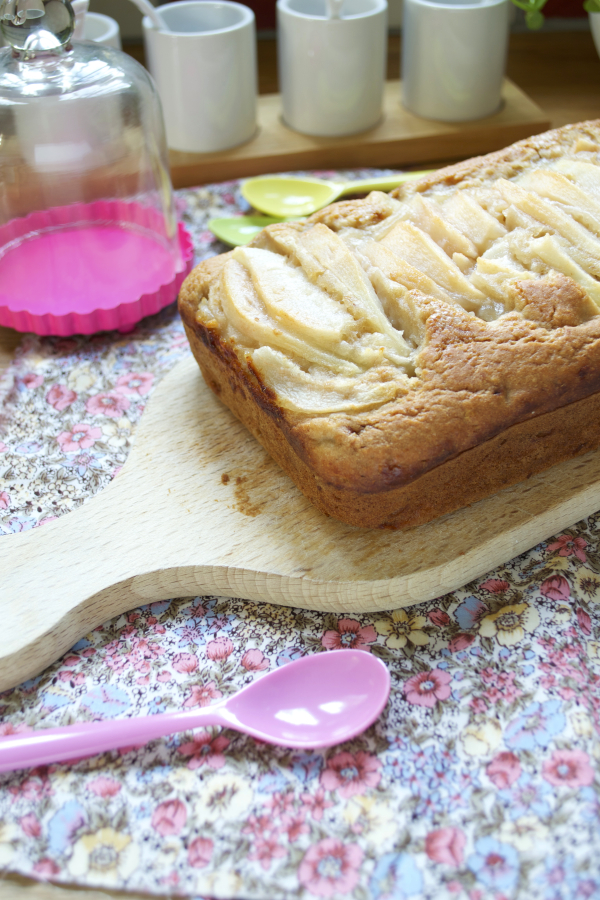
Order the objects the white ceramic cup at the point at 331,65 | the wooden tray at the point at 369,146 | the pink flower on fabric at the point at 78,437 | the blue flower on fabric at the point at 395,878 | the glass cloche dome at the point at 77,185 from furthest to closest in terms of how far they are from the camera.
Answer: the wooden tray at the point at 369,146, the white ceramic cup at the point at 331,65, the glass cloche dome at the point at 77,185, the pink flower on fabric at the point at 78,437, the blue flower on fabric at the point at 395,878

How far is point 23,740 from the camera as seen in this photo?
0.98 meters

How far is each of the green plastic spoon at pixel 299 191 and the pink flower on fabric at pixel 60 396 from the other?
0.77 m

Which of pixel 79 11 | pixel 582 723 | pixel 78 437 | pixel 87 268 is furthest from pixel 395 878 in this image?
pixel 79 11

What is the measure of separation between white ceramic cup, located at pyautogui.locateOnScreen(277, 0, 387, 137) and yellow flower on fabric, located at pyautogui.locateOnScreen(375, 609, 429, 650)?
1587mm

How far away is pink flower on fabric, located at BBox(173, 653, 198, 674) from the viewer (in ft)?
3.65

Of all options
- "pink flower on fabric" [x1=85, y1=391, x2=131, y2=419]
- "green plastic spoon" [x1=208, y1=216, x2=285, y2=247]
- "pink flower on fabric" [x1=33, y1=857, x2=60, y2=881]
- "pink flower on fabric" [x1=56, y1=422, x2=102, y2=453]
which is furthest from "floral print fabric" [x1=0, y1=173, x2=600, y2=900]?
"green plastic spoon" [x1=208, y1=216, x2=285, y2=247]

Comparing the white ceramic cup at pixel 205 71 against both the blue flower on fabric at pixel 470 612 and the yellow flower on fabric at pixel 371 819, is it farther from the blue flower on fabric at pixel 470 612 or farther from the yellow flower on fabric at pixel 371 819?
the yellow flower on fabric at pixel 371 819

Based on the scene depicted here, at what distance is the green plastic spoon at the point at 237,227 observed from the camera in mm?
1937

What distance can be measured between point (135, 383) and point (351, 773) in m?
0.93

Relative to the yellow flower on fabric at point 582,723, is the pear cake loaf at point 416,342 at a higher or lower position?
higher

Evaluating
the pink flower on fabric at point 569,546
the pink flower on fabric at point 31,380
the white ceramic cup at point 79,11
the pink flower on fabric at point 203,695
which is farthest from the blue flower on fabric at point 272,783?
the white ceramic cup at point 79,11

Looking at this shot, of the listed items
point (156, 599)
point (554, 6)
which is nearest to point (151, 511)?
point (156, 599)

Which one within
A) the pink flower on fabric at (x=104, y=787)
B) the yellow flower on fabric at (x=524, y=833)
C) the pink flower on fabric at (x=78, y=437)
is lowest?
the pink flower on fabric at (x=104, y=787)

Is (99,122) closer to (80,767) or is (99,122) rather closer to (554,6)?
(80,767)
